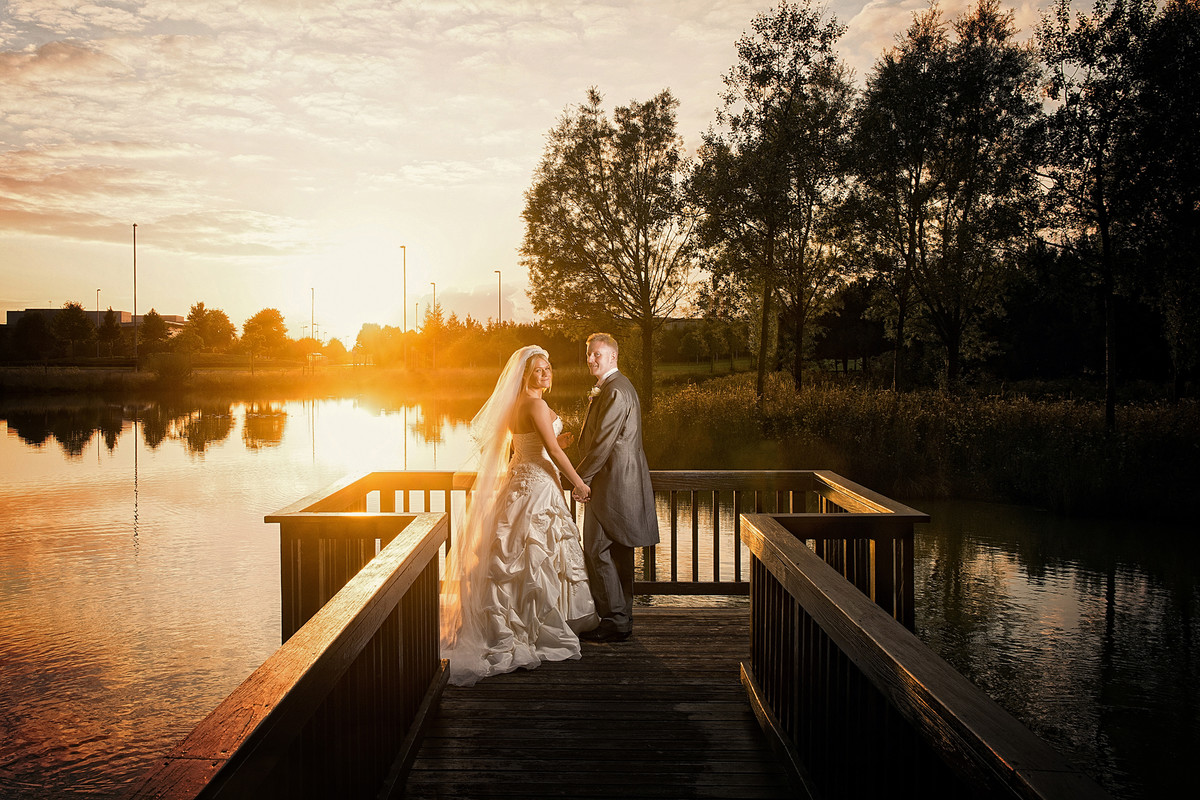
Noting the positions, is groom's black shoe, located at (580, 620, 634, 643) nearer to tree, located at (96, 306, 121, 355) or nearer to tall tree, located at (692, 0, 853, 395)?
tall tree, located at (692, 0, 853, 395)

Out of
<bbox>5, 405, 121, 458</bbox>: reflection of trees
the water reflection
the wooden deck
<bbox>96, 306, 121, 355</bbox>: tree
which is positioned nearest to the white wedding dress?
the wooden deck

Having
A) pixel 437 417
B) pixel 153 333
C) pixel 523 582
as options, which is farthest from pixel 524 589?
pixel 153 333

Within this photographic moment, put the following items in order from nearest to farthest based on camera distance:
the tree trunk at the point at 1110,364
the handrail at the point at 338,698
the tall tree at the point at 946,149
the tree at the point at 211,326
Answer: the handrail at the point at 338,698 < the tree trunk at the point at 1110,364 < the tall tree at the point at 946,149 < the tree at the point at 211,326

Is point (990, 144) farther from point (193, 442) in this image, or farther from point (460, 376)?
point (460, 376)

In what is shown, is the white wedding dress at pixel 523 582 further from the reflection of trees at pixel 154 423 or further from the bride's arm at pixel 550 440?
the reflection of trees at pixel 154 423

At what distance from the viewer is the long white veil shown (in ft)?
14.0

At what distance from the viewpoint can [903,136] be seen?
64.8 feet

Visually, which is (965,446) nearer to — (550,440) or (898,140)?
(898,140)

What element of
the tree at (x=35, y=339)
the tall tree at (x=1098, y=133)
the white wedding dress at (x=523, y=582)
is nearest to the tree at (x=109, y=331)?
the tree at (x=35, y=339)

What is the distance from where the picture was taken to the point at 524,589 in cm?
432

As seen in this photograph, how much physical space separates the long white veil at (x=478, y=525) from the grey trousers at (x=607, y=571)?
1.86ft

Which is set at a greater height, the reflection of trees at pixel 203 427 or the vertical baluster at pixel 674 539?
the vertical baluster at pixel 674 539

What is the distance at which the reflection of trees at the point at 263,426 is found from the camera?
2197 centimetres

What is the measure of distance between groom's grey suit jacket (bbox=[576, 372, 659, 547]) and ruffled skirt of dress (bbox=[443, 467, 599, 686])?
22 centimetres
